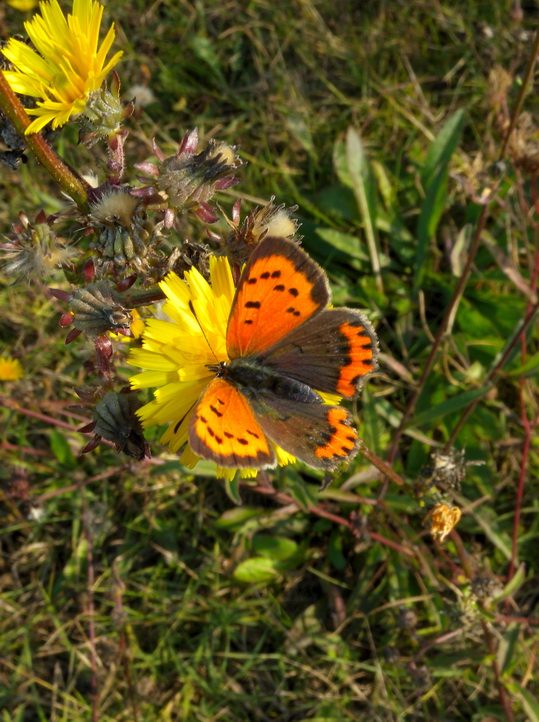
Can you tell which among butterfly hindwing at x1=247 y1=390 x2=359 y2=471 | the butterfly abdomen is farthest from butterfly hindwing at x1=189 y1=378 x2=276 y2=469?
the butterfly abdomen

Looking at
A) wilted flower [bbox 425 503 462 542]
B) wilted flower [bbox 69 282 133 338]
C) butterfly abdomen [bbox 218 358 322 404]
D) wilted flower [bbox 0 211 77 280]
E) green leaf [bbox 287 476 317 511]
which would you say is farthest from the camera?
green leaf [bbox 287 476 317 511]

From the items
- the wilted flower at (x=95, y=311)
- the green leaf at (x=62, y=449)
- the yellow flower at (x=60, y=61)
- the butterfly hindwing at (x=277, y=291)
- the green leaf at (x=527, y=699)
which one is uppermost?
the yellow flower at (x=60, y=61)

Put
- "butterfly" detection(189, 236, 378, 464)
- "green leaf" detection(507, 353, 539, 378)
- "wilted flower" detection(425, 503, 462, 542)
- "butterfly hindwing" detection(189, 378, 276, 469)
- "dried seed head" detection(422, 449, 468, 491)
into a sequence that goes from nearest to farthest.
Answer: "butterfly hindwing" detection(189, 378, 276, 469) → "butterfly" detection(189, 236, 378, 464) → "wilted flower" detection(425, 503, 462, 542) → "dried seed head" detection(422, 449, 468, 491) → "green leaf" detection(507, 353, 539, 378)

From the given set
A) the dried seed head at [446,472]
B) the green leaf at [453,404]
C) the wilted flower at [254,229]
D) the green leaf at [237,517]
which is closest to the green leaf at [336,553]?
the green leaf at [237,517]

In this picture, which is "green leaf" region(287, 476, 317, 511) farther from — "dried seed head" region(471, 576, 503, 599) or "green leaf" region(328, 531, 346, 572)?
"dried seed head" region(471, 576, 503, 599)

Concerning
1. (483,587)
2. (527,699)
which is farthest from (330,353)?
(527,699)

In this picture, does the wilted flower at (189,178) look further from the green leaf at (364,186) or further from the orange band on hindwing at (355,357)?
the green leaf at (364,186)

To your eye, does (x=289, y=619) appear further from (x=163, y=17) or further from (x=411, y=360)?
(x=163, y=17)
